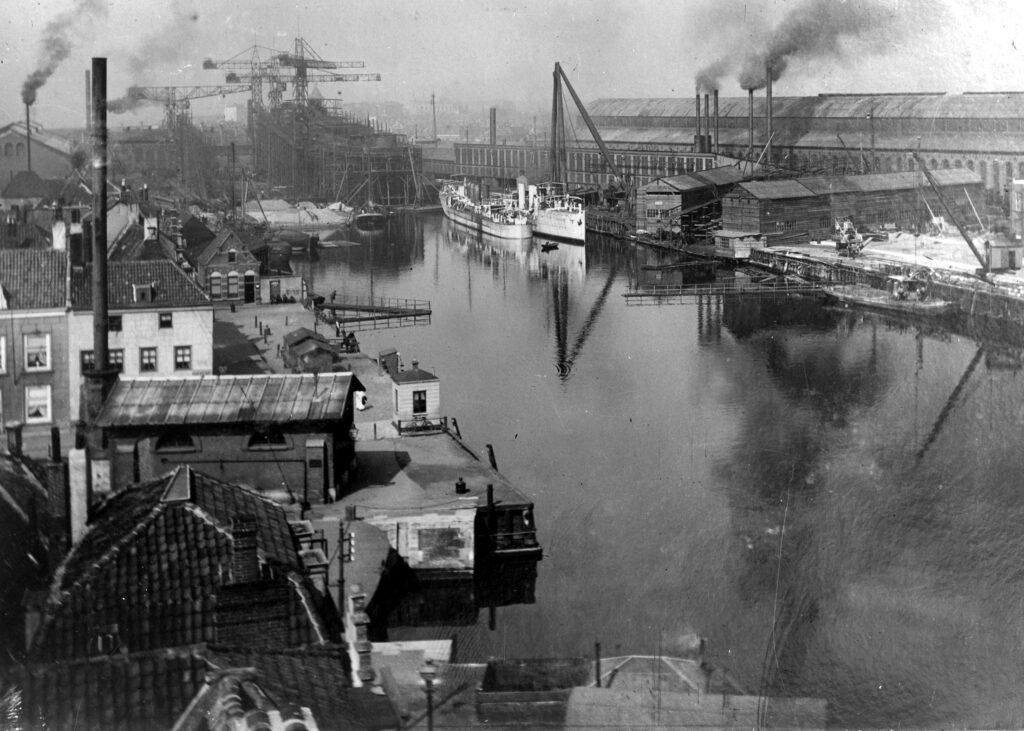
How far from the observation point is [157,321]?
12.6 meters

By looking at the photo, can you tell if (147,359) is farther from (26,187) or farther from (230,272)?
(230,272)

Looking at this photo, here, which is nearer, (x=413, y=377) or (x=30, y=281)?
(x=30, y=281)

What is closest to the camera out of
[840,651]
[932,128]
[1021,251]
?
[840,651]

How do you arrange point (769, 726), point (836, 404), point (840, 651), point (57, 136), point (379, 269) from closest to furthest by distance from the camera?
point (769, 726) → point (840, 651) → point (836, 404) → point (57, 136) → point (379, 269)

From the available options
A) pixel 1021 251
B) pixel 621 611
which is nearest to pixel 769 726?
pixel 621 611

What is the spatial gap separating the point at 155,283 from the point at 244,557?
774 centimetres

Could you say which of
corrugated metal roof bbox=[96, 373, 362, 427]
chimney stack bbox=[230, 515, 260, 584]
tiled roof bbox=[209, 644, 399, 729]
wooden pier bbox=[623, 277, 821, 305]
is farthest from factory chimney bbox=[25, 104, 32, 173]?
wooden pier bbox=[623, 277, 821, 305]

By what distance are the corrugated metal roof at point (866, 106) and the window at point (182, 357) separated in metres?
24.4

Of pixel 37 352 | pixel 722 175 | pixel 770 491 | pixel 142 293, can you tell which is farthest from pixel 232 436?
pixel 722 175

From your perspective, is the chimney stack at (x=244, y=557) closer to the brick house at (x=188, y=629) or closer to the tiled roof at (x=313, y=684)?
the brick house at (x=188, y=629)

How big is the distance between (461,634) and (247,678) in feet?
13.0

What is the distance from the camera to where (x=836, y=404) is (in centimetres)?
1423

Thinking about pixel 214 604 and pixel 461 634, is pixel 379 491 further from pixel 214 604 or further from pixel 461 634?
pixel 214 604

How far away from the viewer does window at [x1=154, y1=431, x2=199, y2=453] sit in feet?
31.0
